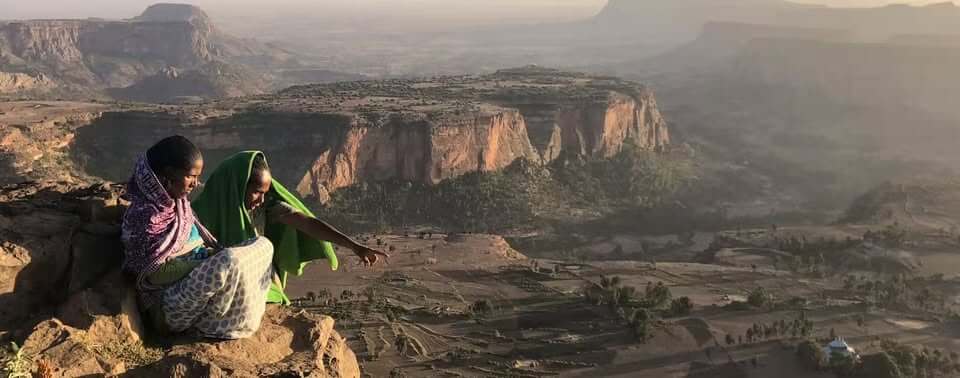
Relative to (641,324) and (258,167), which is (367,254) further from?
(641,324)

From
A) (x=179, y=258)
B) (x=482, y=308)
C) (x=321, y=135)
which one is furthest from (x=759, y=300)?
(x=321, y=135)

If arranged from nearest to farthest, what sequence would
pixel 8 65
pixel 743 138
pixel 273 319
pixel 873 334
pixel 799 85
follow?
pixel 273 319, pixel 873 334, pixel 743 138, pixel 8 65, pixel 799 85

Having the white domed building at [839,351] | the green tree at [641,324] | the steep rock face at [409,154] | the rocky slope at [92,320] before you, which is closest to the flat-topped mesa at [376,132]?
the steep rock face at [409,154]

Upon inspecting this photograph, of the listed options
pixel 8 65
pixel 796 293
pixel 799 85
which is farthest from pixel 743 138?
pixel 8 65

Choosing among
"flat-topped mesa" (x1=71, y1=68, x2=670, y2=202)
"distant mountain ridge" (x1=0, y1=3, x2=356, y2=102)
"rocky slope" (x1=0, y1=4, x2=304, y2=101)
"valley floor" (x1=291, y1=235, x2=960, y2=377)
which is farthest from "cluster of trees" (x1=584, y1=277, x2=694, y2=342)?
"rocky slope" (x1=0, y1=4, x2=304, y2=101)

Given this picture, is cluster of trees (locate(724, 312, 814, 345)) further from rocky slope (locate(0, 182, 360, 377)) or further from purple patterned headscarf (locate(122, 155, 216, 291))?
purple patterned headscarf (locate(122, 155, 216, 291))

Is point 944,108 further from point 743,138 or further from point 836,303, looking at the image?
point 836,303
